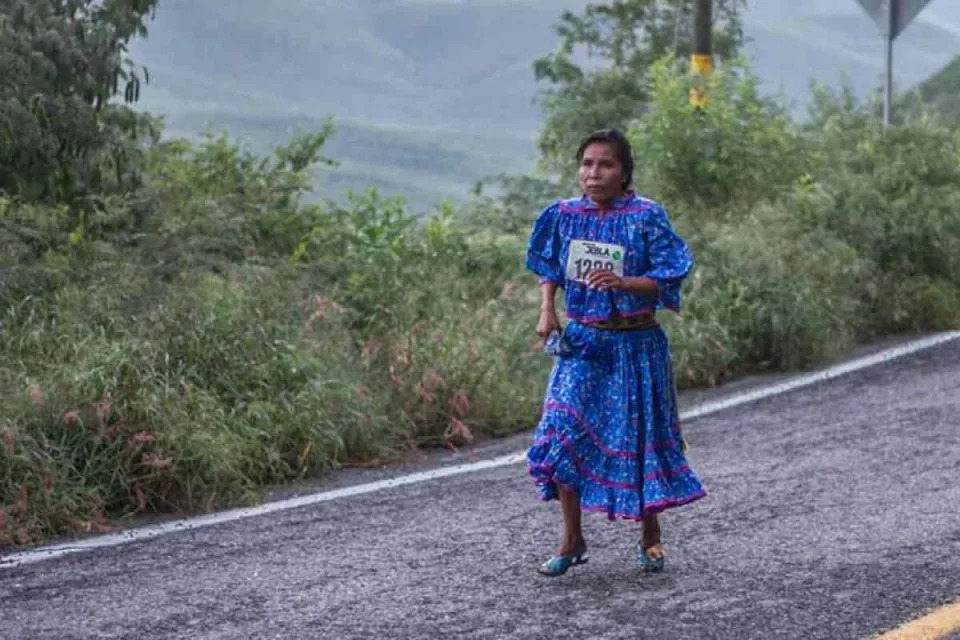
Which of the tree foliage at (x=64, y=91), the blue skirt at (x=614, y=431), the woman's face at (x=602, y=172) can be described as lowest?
the blue skirt at (x=614, y=431)

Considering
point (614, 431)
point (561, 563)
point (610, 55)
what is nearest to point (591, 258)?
point (614, 431)

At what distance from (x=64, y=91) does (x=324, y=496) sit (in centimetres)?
282

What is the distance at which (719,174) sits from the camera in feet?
50.8

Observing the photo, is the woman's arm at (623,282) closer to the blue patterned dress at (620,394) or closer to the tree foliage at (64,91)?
the blue patterned dress at (620,394)

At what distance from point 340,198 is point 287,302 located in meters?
3.60

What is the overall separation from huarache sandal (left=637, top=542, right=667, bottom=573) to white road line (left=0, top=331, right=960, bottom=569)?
2029 mm

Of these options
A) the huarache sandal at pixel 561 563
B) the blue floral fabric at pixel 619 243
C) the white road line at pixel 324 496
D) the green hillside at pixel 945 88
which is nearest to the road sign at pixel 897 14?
the white road line at pixel 324 496

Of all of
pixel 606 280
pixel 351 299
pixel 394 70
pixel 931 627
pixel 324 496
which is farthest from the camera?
pixel 394 70

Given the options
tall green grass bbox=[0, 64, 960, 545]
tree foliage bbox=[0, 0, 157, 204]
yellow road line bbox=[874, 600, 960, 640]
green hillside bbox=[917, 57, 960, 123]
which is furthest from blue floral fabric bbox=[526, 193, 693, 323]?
green hillside bbox=[917, 57, 960, 123]

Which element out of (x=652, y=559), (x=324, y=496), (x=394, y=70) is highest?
(x=394, y=70)

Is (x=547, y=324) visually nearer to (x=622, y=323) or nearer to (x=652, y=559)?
(x=622, y=323)

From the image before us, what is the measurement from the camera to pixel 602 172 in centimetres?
720

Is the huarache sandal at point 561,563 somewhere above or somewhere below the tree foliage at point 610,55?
below

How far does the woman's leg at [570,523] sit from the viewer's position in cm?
721
